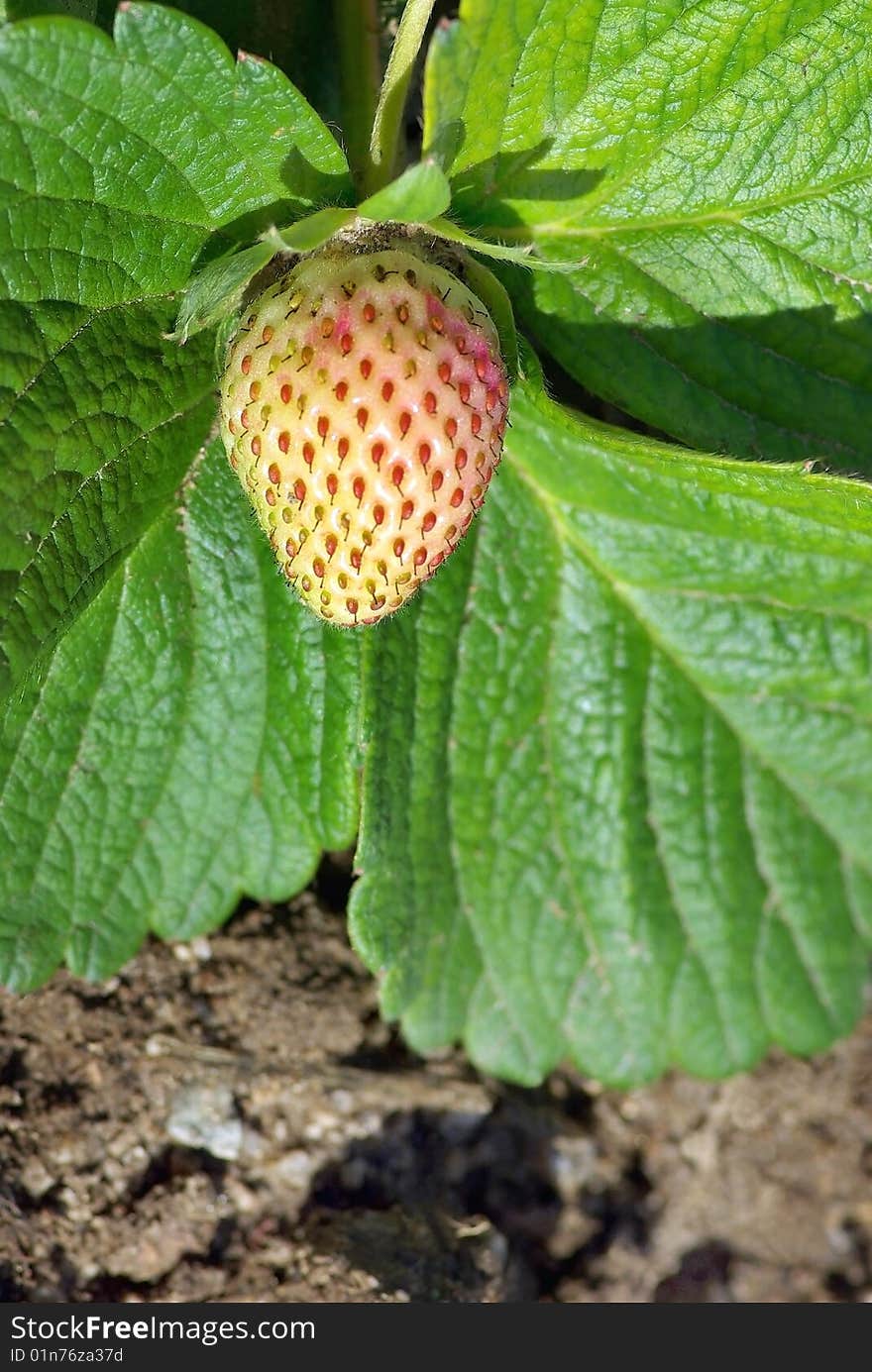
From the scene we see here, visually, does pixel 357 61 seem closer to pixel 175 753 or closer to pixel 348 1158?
pixel 175 753

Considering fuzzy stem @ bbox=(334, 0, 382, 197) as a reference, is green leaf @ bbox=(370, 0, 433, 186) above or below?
below

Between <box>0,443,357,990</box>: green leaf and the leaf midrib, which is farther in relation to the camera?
the leaf midrib

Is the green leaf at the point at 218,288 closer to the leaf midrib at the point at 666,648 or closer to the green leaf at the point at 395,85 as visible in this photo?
the green leaf at the point at 395,85

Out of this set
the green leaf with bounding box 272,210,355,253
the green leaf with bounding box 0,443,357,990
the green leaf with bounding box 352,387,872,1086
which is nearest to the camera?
the green leaf with bounding box 272,210,355,253

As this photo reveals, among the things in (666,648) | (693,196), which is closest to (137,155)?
(693,196)

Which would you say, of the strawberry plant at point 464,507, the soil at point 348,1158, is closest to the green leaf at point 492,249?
the strawberry plant at point 464,507

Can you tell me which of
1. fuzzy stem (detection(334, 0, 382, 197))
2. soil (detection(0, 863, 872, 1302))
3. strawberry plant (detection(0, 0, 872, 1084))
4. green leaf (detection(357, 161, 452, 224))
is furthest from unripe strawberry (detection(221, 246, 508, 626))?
soil (detection(0, 863, 872, 1302))

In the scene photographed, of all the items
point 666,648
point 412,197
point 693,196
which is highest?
point 693,196

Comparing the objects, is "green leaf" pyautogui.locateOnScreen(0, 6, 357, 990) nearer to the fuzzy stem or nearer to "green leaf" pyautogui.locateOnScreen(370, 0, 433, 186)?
"green leaf" pyautogui.locateOnScreen(370, 0, 433, 186)

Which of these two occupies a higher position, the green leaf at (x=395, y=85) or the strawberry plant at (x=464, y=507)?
the green leaf at (x=395, y=85)
